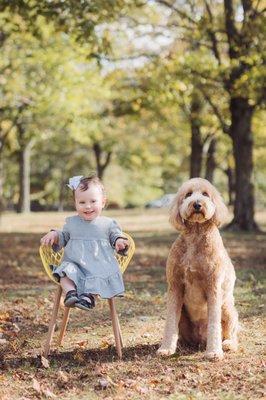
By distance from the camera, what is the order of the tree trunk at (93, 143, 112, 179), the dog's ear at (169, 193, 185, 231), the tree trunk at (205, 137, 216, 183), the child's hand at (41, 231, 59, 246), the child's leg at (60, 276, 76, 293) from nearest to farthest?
the child's leg at (60, 276, 76, 293)
the dog's ear at (169, 193, 185, 231)
the child's hand at (41, 231, 59, 246)
the tree trunk at (205, 137, 216, 183)
the tree trunk at (93, 143, 112, 179)

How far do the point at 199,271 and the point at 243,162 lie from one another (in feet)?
46.3

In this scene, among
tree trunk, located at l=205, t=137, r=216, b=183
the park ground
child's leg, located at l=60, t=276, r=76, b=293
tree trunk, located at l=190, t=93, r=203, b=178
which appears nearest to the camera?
the park ground

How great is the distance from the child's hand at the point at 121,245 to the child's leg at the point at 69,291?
49 centimetres

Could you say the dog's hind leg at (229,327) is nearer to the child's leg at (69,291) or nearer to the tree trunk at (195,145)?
the child's leg at (69,291)

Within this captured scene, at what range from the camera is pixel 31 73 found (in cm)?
2448

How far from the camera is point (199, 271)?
5.29 metres

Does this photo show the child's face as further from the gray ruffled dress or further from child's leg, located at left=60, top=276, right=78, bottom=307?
child's leg, located at left=60, top=276, right=78, bottom=307

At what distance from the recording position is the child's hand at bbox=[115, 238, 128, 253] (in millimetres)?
5324

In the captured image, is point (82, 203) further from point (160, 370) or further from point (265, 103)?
point (265, 103)

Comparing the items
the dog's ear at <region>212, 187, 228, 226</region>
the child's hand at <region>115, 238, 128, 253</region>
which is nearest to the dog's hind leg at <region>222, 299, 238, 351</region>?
the dog's ear at <region>212, 187, 228, 226</region>

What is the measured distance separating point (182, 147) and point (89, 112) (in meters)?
17.6

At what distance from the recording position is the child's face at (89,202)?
5371 millimetres

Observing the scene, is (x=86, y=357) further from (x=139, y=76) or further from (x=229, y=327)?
(x=139, y=76)

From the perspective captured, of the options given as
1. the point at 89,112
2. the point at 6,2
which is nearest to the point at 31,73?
the point at 89,112
